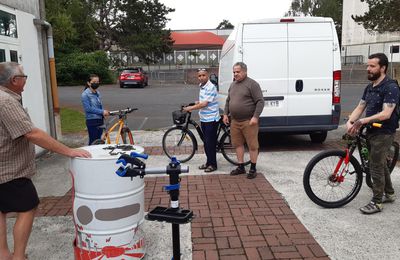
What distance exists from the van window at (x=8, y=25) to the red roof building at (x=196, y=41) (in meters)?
49.1

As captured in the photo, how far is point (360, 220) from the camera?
441cm

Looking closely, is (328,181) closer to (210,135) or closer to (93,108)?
(210,135)

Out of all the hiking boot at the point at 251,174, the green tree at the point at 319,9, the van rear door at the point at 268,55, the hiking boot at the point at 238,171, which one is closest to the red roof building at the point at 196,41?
the green tree at the point at 319,9

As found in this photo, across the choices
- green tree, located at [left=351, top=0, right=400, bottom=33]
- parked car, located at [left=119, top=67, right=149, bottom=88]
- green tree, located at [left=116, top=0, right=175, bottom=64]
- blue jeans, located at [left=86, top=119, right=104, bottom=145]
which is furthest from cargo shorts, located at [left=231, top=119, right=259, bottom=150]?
green tree, located at [left=116, top=0, right=175, bottom=64]

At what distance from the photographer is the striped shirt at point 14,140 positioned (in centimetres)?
291

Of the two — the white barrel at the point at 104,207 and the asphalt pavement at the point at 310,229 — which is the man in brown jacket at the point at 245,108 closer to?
the asphalt pavement at the point at 310,229

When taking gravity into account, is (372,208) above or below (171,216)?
below

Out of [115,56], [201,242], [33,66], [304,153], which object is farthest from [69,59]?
[201,242]

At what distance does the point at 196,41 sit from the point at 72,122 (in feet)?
153

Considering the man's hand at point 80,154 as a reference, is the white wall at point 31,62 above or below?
above

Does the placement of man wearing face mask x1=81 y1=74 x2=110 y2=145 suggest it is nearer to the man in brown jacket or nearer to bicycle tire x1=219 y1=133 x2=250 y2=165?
bicycle tire x1=219 y1=133 x2=250 y2=165

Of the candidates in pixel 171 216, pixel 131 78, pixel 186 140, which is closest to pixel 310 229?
pixel 171 216

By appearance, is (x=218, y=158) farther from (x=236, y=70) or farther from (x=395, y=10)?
(x=395, y=10)

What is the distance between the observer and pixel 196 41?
57344 mm
